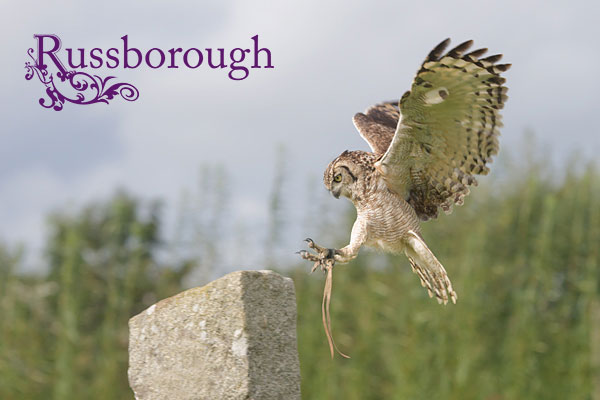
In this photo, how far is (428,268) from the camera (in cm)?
196

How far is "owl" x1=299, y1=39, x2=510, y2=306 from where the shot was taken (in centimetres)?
178

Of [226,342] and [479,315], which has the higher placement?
[226,342]

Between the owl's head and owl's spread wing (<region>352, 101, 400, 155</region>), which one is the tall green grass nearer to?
owl's spread wing (<region>352, 101, 400, 155</region>)

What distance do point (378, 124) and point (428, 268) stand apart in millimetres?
674

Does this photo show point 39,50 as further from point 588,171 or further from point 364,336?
point 588,171

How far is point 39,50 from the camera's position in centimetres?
361

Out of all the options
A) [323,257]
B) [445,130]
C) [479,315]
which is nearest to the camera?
[323,257]

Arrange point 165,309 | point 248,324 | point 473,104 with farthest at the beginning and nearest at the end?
point 165,309 → point 248,324 → point 473,104

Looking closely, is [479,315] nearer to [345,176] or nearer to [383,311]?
[383,311]

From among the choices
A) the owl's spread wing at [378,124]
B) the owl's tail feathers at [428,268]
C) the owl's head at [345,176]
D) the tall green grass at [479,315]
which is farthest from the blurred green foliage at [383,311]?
the owl's head at [345,176]

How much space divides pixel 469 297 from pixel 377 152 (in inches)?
110

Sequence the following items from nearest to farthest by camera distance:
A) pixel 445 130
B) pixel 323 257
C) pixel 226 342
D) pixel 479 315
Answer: pixel 323 257, pixel 445 130, pixel 226 342, pixel 479 315

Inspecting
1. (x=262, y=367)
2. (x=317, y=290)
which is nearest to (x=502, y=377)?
(x=317, y=290)

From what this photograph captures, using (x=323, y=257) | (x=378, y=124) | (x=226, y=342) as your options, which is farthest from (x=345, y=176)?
(x=226, y=342)
